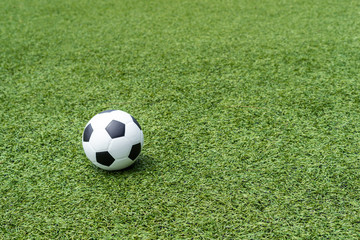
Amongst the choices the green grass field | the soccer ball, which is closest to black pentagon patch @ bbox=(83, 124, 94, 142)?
the soccer ball

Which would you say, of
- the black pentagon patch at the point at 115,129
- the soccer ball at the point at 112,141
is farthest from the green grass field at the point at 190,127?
the black pentagon patch at the point at 115,129

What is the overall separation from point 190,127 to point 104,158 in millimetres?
777

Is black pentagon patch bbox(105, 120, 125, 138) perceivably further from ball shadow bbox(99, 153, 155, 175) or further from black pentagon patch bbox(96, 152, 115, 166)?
ball shadow bbox(99, 153, 155, 175)

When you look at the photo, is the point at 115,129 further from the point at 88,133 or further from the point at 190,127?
the point at 190,127

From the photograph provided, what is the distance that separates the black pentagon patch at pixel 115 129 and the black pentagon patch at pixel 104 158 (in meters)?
0.11

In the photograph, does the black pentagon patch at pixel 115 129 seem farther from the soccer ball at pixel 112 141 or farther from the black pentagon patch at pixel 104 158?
the black pentagon patch at pixel 104 158

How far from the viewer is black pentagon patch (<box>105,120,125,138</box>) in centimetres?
200

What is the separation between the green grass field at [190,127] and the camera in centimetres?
178

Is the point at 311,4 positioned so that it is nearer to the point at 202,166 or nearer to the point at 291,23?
the point at 291,23

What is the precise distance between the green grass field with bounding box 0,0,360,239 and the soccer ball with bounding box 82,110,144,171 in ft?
0.37

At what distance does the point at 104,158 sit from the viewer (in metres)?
2.01

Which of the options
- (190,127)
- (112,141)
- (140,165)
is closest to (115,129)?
(112,141)

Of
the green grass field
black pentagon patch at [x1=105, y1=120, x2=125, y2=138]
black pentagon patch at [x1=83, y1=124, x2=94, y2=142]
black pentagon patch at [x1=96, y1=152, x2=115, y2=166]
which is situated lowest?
the green grass field

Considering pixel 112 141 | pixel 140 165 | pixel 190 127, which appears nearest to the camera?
pixel 112 141
